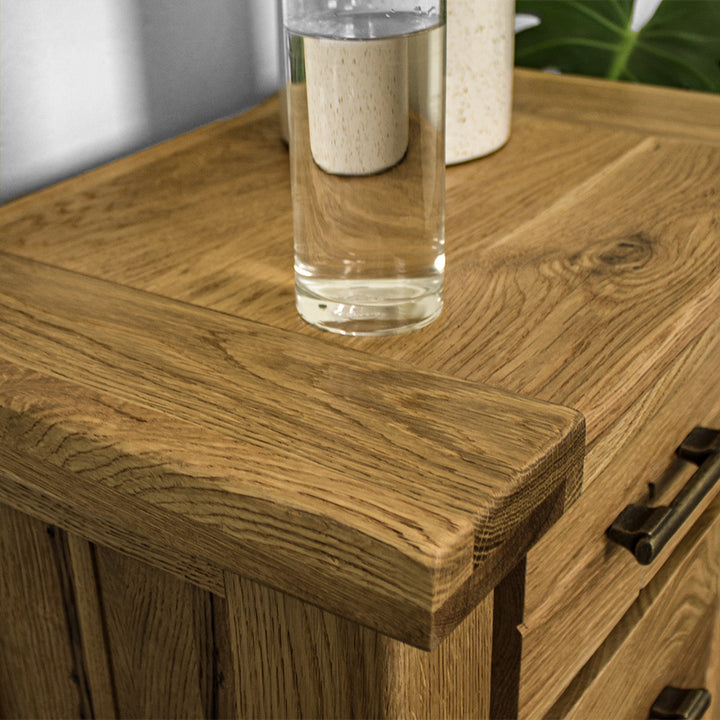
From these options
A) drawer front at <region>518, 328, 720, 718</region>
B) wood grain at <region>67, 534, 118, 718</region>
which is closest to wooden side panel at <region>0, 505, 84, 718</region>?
wood grain at <region>67, 534, 118, 718</region>

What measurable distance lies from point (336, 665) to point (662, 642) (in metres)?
0.36

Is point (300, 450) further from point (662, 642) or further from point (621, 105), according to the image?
point (621, 105)

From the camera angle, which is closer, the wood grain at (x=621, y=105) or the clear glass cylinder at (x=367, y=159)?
the clear glass cylinder at (x=367, y=159)

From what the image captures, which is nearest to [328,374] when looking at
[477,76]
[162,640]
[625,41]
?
[162,640]

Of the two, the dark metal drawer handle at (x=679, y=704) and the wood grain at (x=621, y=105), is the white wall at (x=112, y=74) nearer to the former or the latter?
the wood grain at (x=621, y=105)

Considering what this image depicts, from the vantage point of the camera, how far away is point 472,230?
0.61 metres

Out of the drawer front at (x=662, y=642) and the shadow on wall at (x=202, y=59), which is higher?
the shadow on wall at (x=202, y=59)

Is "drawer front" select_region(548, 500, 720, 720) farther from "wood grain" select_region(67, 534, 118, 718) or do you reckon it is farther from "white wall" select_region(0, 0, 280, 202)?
"white wall" select_region(0, 0, 280, 202)

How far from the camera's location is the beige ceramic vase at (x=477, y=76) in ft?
2.22

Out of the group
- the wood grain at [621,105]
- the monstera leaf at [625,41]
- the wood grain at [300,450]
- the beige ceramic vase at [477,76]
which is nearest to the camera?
the wood grain at [300,450]

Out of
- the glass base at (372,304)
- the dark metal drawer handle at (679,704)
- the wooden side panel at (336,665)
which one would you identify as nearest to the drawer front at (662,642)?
the dark metal drawer handle at (679,704)

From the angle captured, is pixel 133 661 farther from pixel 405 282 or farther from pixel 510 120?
pixel 510 120

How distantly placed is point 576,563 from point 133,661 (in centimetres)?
25

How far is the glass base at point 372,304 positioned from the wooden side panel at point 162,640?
150mm
